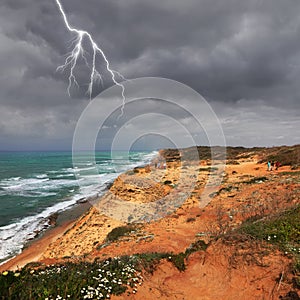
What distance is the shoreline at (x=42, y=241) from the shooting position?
14.9 metres

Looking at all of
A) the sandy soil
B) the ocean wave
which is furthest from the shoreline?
the ocean wave

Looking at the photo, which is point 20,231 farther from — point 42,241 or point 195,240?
point 195,240

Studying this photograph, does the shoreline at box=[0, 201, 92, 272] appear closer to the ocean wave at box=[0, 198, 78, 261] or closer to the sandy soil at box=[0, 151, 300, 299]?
the sandy soil at box=[0, 151, 300, 299]

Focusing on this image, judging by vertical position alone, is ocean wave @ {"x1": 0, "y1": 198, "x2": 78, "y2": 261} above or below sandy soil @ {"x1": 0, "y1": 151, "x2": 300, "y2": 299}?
below

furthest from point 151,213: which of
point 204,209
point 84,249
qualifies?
point 84,249

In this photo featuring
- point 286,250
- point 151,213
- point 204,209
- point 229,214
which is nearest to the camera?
point 286,250

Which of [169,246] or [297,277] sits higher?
[297,277]

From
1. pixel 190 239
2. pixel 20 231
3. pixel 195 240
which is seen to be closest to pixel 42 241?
pixel 20 231

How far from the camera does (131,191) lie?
24453mm

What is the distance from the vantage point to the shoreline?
587 inches

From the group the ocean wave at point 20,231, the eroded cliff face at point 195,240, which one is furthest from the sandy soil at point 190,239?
the ocean wave at point 20,231

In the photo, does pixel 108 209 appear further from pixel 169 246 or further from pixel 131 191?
pixel 169 246

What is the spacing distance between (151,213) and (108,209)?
519cm

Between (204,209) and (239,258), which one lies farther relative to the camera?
(204,209)
